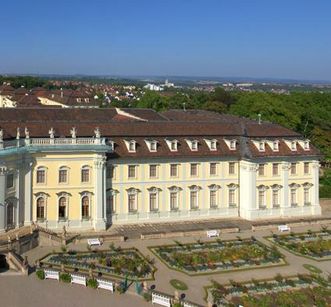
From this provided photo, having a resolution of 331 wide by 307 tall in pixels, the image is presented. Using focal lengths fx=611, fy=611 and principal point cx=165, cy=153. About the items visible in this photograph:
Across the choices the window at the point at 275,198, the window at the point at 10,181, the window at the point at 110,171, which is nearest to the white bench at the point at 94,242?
the window at the point at 110,171

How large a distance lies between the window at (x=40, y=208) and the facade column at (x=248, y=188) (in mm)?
17795

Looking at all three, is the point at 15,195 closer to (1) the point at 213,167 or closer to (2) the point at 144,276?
(2) the point at 144,276

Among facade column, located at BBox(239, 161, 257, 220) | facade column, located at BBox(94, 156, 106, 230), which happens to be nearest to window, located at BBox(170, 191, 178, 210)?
facade column, located at BBox(239, 161, 257, 220)

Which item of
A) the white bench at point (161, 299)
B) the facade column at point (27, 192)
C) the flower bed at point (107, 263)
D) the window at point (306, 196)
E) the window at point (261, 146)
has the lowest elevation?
the flower bed at point (107, 263)

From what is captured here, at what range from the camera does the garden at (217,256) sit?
135ft

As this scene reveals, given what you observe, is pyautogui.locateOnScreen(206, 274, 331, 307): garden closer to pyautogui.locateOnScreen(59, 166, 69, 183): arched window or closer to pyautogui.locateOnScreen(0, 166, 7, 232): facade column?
pyautogui.locateOnScreen(59, 166, 69, 183): arched window

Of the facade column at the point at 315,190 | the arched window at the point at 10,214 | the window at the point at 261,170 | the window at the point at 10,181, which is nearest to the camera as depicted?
the window at the point at 10,181

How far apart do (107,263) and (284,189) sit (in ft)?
71.0

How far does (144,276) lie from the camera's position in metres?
38.7

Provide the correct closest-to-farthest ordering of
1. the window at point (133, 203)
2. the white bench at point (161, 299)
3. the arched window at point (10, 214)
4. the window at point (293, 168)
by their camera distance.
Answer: the white bench at point (161, 299), the arched window at point (10, 214), the window at point (133, 203), the window at point (293, 168)

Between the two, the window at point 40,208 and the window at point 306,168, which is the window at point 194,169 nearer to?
the window at point 306,168

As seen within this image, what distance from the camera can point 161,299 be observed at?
33.6 metres

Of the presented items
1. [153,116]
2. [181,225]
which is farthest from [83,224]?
[153,116]

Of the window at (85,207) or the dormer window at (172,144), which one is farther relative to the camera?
the dormer window at (172,144)
